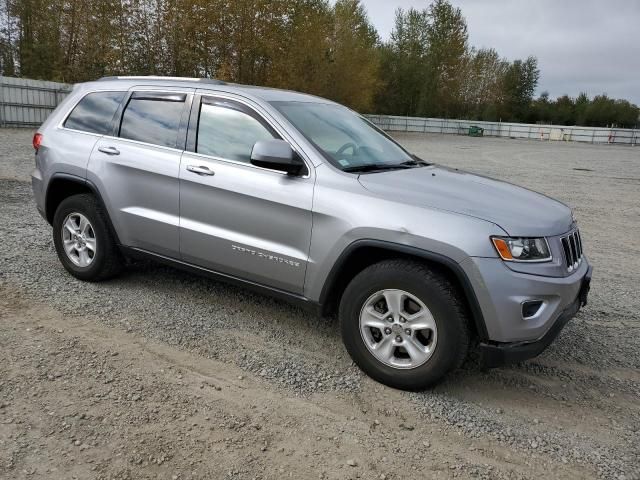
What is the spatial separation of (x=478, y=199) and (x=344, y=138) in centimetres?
122

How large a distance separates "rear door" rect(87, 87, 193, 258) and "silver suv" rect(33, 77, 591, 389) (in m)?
0.01

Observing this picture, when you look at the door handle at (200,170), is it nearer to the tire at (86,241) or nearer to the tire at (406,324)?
the tire at (86,241)

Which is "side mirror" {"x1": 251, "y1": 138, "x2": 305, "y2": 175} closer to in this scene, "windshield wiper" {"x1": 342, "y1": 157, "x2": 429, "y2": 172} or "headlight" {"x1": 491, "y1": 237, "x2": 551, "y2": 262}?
"windshield wiper" {"x1": 342, "y1": 157, "x2": 429, "y2": 172}

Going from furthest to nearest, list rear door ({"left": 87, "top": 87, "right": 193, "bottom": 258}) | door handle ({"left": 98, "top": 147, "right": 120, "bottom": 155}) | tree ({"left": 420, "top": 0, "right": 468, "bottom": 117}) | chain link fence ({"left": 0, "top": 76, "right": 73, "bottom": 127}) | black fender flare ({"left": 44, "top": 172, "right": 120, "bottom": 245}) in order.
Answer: tree ({"left": 420, "top": 0, "right": 468, "bottom": 117}) < chain link fence ({"left": 0, "top": 76, "right": 73, "bottom": 127}) < black fender flare ({"left": 44, "top": 172, "right": 120, "bottom": 245}) < door handle ({"left": 98, "top": 147, "right": 120, "bottom": 155}) < rear door ({"left": 87, "top": 87, "right": 193, "bottom": 258})

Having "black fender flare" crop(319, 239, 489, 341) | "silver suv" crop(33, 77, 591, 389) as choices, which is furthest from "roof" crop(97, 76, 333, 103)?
"black fender flare" crop(319, 239, 489, 341)

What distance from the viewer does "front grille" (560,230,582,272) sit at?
3355 millimetres

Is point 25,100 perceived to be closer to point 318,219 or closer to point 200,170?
point 200,170

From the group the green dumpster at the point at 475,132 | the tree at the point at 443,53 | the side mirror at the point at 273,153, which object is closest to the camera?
the side mirror at the point at 273,153

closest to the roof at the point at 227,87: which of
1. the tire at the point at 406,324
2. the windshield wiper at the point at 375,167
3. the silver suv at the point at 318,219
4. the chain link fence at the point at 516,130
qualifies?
the silver suv at the point at 318,219

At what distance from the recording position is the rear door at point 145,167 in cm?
420

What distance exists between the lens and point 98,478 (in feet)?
8.23

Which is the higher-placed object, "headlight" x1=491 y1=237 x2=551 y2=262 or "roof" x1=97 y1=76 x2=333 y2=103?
"roof" x1=97 y1=76 x2=333 y2=103

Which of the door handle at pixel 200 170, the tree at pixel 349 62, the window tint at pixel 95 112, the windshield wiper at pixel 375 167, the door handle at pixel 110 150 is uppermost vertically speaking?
the tree at pixel 349 62

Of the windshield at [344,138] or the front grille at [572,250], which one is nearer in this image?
the front grille at [572,250]
